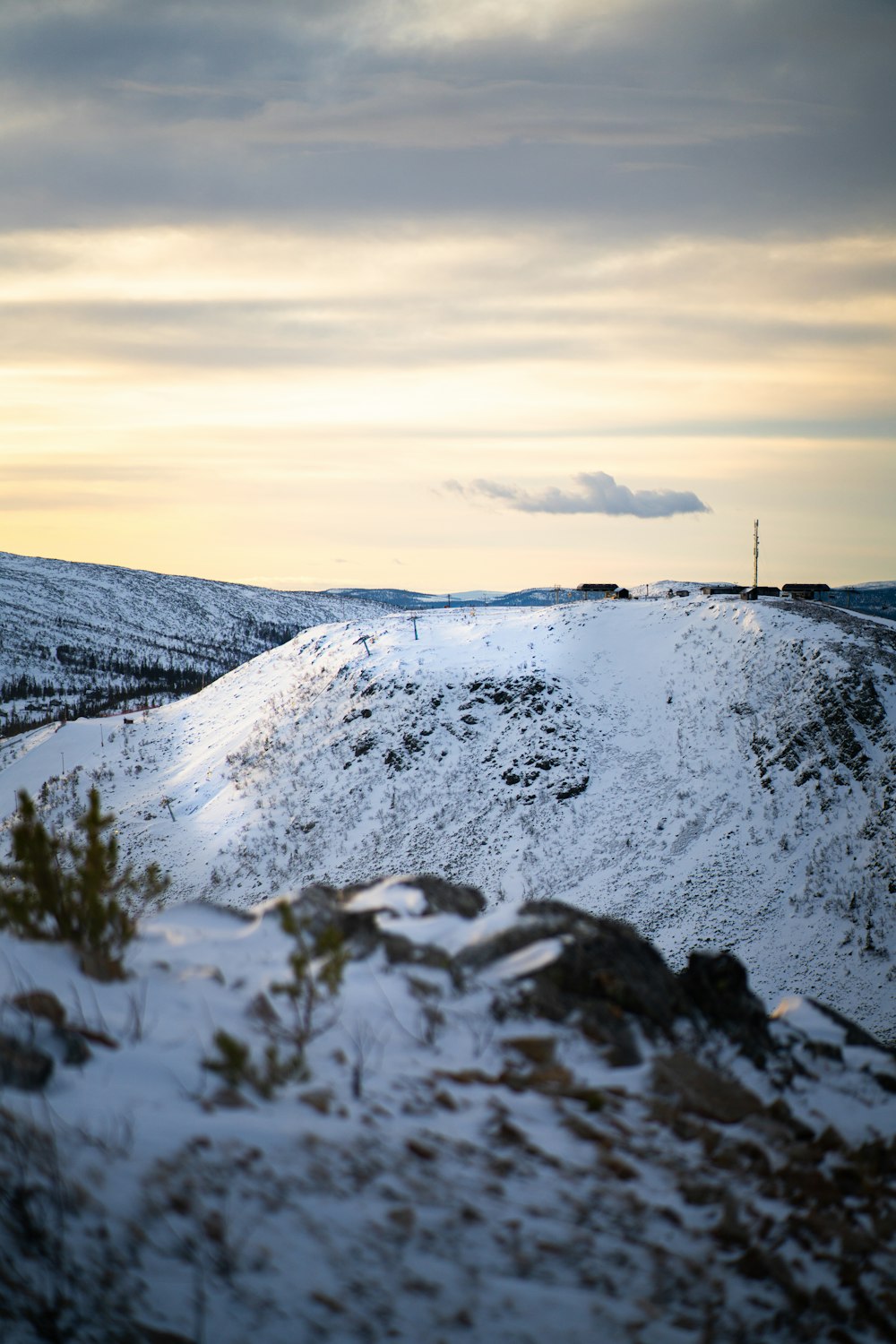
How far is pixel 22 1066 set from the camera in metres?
5.05

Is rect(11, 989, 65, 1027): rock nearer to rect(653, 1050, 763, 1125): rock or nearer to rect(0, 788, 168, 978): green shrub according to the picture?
rect(0, 788, 168, 978): green shrub

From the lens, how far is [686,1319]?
181 inches

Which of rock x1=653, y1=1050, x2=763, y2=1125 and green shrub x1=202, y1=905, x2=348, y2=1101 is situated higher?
green shrub x1=202, y1=905, x2=348, y2=1101

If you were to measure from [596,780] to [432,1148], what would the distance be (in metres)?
27.9

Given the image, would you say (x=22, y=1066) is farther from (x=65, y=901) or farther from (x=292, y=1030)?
(x=65, y=901)

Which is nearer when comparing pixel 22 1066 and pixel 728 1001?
pixel 22 1066

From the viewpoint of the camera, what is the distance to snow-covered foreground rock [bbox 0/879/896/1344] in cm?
423

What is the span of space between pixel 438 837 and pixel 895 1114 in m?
24.4

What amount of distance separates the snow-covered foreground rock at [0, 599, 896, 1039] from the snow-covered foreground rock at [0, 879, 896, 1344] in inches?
656

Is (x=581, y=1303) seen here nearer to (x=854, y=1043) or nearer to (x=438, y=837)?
(x=854, y=1043)

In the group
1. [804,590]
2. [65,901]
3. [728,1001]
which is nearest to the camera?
[65,901]

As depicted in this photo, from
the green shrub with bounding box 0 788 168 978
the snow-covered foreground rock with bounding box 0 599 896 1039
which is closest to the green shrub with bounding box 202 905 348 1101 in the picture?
the green shrub with bounding box 0 788 168 978

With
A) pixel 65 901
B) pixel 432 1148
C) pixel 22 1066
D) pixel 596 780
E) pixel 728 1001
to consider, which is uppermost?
pixel 65 901

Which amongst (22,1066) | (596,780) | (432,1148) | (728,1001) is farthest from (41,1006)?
(596,780)
